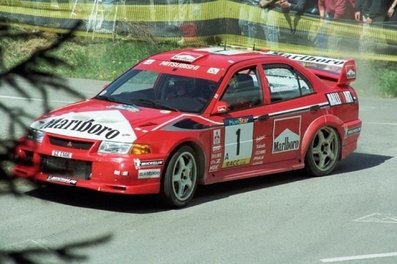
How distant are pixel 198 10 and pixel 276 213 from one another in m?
11.5

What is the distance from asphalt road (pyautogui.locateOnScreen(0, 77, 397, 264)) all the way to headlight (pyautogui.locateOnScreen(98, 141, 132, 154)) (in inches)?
21.9

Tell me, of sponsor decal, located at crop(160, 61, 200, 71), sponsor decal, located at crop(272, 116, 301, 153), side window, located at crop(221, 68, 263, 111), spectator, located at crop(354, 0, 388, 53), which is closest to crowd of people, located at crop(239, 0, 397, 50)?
spectator, located at crop(354, 0, 388, 53)

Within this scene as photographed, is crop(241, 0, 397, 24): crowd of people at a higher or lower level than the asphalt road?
higher

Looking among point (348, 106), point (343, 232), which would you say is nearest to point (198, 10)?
point (348, 106)

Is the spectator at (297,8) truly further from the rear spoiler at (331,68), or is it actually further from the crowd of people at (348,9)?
the rear spoiler at (331,68)

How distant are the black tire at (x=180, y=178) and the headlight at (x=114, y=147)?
43 cm

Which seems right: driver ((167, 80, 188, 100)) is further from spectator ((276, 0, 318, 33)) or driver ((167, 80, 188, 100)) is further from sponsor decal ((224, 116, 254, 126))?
spectator ((276, 0, 318, 33))

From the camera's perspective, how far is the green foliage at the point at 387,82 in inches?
747

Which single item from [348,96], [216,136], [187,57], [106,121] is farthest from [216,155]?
[348,96]

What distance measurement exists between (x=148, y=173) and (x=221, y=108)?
48.4 inches

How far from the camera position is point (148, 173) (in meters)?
8.78

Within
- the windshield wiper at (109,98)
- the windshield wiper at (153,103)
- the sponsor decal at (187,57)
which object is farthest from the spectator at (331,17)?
the windshield wiper at (153,103)

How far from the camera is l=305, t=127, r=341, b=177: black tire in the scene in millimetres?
10859

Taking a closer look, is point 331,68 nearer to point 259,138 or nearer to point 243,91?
point 243,91
